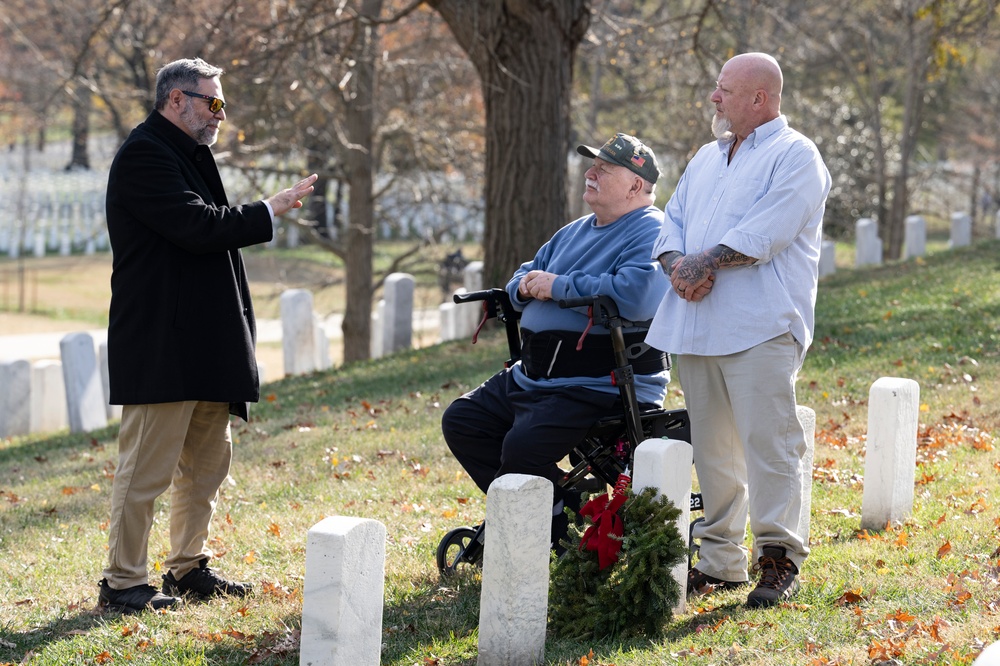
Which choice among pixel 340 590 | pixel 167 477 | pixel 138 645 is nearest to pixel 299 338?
pixel 167 477

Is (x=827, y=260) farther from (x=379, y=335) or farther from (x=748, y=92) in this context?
(x=748, y=92)

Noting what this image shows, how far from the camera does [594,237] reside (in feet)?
15.4

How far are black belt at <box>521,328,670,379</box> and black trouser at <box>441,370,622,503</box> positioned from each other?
11 cm

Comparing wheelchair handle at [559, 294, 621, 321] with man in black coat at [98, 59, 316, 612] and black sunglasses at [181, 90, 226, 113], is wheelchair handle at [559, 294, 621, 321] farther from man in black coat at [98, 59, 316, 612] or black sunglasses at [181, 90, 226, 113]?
black sunglasses at [181, 90, 226, 113]

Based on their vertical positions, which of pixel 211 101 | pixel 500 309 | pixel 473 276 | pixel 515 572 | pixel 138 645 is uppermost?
pixel 211 101

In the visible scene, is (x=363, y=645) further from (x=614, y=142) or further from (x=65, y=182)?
(x=65, y=182)

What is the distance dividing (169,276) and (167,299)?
3.6 inches

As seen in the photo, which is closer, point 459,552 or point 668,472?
point 668,472

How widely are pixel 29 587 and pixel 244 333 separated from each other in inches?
64.4

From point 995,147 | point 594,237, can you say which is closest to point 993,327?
point 594,237

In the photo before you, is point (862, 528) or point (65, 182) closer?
point (862, 528)

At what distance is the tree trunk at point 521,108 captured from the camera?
9906 millimetres

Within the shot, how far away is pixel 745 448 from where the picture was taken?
4070 millimetres

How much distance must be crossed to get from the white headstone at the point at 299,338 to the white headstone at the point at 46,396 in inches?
90.5
